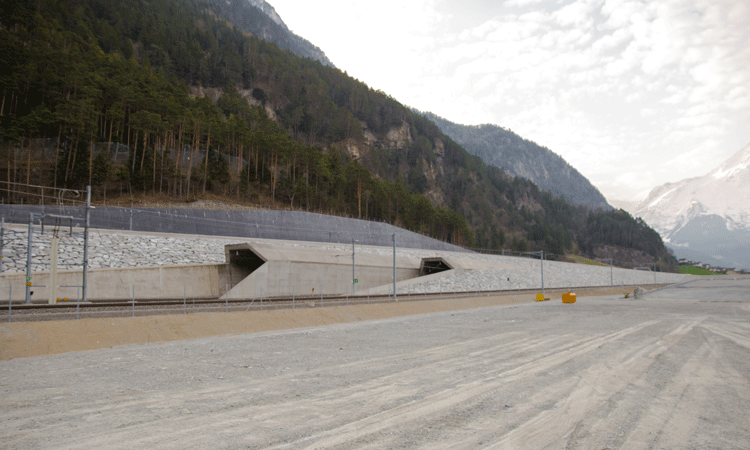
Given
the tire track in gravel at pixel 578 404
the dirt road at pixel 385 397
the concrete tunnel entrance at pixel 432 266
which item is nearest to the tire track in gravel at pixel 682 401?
the dirt road at pixel 385 397

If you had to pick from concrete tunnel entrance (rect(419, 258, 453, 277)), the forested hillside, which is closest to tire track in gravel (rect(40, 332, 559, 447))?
concrete tunnel entrance (rect(419, 258, 453, 277))

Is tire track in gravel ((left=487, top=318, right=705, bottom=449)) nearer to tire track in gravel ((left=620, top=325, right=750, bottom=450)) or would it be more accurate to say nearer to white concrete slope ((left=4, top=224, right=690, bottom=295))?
tire track in gravel ((left=620, top=325, right=750, bottom=450))

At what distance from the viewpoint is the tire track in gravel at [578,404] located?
625 cm

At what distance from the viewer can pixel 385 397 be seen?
861cm

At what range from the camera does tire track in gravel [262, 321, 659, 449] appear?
244 inches

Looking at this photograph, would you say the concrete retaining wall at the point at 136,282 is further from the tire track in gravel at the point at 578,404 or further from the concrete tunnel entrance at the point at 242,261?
the tire track in gravel at the point at 578,404

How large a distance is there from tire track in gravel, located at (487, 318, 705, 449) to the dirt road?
4 cm

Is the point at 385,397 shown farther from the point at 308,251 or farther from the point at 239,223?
the point at 239,223

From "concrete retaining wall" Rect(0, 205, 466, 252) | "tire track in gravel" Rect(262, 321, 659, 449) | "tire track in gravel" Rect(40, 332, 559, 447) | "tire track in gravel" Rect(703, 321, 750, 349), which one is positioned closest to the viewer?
"tire track in gravel" Rect(262, 321, 659, 449)

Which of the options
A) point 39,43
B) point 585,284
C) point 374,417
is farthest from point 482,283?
point 39,43

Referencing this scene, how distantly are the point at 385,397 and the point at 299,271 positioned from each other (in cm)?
3186

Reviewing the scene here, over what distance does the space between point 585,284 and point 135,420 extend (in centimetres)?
9110

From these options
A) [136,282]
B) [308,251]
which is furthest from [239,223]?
[136,282]

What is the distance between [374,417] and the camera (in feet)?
23.8
